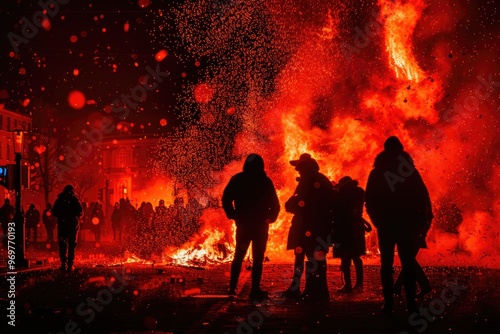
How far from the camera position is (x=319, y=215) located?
912 centimetres

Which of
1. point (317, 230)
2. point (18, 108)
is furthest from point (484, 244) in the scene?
point (18, 108)

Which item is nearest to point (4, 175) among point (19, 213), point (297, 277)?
point (19, 213)

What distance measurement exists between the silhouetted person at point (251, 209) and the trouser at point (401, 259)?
1.96 m

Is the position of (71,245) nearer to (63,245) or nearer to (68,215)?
(63,245)

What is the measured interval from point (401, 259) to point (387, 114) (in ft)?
44.7

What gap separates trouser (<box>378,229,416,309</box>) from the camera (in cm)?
730

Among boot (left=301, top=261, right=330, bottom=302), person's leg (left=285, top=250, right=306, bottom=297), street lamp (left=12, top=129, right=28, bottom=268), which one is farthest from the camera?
street lamp (left=12, top=129, right=28, bottom=268)

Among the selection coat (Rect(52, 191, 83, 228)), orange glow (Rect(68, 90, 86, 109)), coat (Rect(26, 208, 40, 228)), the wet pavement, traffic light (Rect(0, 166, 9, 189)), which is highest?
orange glow (Rect(68, 90, 86, 109))

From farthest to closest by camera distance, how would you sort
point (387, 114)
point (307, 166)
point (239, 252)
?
point (387, 114), point (307, 166), point (239, 252)

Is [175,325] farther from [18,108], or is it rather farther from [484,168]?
[18,108]

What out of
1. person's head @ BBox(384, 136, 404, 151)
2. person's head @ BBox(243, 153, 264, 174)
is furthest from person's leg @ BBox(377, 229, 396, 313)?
person's head @ BBox(243, 153, 264, 174)

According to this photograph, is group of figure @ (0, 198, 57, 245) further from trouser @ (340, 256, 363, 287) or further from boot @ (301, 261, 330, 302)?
boot @ (301, 261, 330, 302)

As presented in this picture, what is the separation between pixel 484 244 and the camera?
19641mm

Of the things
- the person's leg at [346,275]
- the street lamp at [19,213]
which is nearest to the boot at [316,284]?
the person's leg at [346,275]
